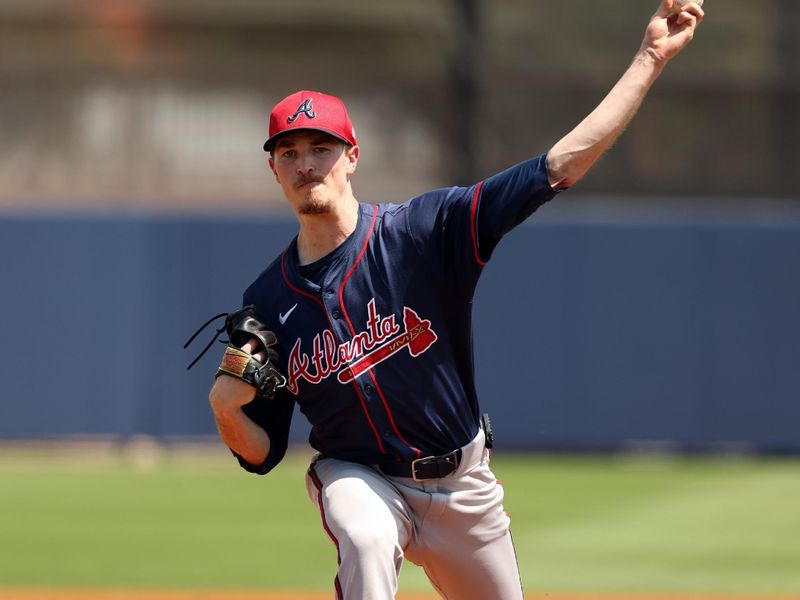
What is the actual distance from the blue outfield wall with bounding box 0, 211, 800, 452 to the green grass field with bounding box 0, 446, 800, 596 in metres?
0.41

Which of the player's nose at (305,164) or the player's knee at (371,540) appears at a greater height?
the player's nose at (305,164)

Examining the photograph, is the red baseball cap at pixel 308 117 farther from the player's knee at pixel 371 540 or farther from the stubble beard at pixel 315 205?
the player's knee at pixel 371 540

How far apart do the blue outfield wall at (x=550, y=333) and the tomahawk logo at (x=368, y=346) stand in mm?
8876

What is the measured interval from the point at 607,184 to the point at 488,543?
1099cm

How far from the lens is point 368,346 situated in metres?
4.27

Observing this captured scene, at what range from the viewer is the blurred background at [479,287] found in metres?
9.55

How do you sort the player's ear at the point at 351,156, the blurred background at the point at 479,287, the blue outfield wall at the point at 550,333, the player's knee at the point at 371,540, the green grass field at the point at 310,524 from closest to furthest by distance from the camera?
the player's knee at the point at 371,540
the player's ear at the point at 351,156
the green grass field at the point at 310,524
the blurred background at the point at 479,287
the blue outfield wall at the point at 550,333

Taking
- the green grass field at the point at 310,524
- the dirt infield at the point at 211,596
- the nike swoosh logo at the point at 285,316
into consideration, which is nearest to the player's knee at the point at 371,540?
the nike swoosh logo at the point at 285,316

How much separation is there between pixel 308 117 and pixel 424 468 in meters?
1.08

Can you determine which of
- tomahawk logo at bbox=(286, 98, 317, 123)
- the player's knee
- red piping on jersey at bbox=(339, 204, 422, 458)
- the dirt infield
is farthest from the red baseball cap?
the dirt infield

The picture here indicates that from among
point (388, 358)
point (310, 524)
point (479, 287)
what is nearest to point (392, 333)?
point (388, 358)

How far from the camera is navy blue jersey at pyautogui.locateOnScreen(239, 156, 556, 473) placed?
4246mm

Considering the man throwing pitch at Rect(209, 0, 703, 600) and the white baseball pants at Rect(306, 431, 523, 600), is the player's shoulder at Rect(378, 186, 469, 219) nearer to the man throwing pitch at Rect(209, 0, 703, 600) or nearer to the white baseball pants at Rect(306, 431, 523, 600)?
the man throwing pitch at Rect(209, 0, 703, 600)

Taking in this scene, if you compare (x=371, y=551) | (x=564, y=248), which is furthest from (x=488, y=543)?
(x=564, y=248)
